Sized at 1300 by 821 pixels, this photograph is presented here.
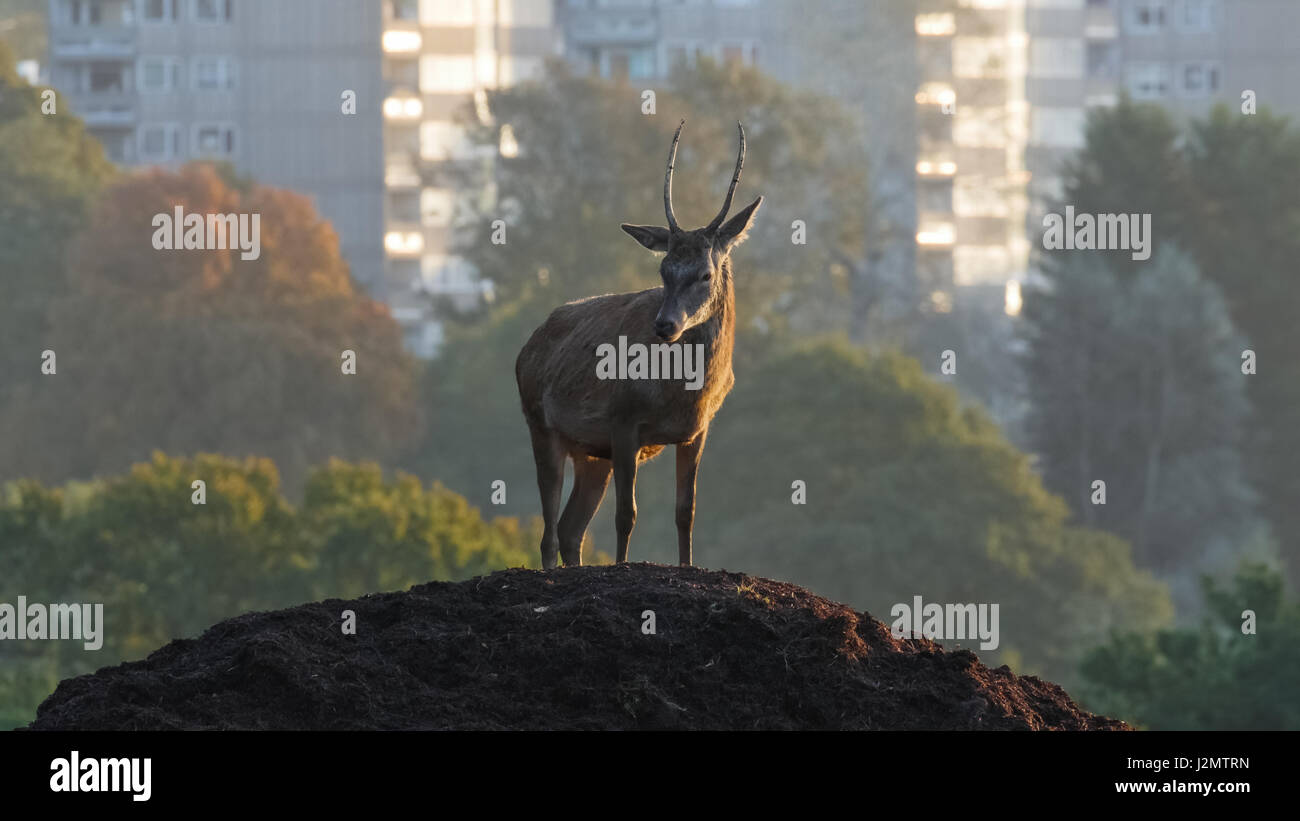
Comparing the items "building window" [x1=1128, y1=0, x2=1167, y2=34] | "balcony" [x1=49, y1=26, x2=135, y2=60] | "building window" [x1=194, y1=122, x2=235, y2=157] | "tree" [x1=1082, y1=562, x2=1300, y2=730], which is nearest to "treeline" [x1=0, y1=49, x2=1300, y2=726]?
"tree" [x1=1082, y1=562, x2=1300, y2=730]

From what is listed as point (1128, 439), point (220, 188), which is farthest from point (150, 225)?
point (1128, 439)

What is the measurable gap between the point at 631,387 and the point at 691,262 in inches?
35.8

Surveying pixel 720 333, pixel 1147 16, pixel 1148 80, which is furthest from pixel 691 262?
pixel 1147 16

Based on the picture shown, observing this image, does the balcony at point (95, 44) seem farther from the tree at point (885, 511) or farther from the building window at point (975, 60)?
the tree at point (885, 511)

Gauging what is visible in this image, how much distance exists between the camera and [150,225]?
97.3 meters

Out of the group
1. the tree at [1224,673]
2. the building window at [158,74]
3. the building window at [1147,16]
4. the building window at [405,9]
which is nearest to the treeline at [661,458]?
the tree at [1224,673]

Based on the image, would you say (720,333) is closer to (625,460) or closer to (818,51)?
(625,460)

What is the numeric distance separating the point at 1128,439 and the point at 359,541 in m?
51.9

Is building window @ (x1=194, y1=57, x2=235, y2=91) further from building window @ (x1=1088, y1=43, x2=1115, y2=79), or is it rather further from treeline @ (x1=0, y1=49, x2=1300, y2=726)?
building window @ (x1=1088, y1=43, x2=1115, y2=79)

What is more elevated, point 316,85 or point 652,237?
point 316,85

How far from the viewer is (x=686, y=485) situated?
1506 cm

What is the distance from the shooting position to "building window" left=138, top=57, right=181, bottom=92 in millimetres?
138125

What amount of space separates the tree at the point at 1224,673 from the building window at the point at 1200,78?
107377 mm

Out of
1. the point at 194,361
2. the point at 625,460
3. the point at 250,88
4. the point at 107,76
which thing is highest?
the point at 107,76
